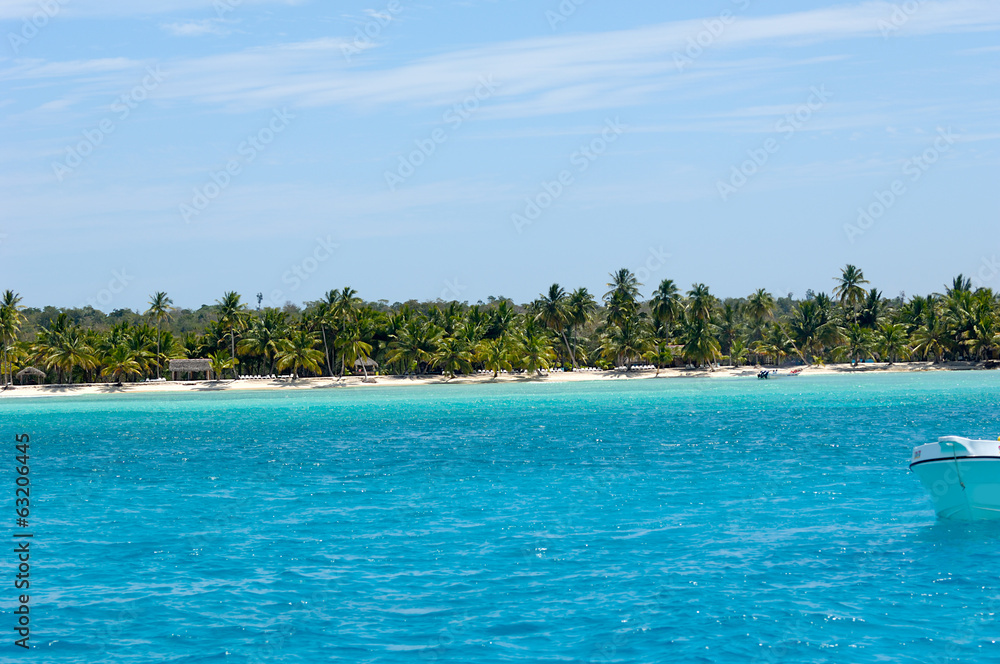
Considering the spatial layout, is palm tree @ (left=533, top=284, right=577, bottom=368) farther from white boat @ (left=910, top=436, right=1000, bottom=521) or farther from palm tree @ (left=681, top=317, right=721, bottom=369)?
white boat @ (left=910, top=436, right=1000, bottom=521)

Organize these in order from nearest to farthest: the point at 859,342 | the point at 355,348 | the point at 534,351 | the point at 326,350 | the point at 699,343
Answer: the point at 355,348
the point at 326,350
the point at 534,351
the point at 699,343
the point at 859,342

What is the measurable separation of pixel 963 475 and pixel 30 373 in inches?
4210

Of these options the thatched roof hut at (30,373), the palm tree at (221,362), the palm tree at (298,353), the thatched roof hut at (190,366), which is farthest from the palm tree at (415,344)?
the thatched roof hut at (30,373)

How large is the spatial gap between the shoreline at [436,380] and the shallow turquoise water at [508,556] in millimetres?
68201

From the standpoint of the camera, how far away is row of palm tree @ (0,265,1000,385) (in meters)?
106

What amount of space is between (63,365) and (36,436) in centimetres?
5815

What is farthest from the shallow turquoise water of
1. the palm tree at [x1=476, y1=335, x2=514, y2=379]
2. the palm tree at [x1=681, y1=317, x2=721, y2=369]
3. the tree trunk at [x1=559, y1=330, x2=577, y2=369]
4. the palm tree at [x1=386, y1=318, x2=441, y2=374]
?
the tree trunk at [x1=559, y1=330, x2=577, y2=369]

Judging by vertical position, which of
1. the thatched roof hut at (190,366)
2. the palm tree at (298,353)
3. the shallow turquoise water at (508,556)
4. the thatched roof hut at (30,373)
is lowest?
the shallow turquoise water at (508,556)

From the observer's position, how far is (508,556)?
16.8m

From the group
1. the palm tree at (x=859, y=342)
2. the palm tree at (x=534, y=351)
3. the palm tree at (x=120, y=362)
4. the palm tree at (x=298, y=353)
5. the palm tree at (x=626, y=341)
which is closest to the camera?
the palm tree at (x=120, y=362)

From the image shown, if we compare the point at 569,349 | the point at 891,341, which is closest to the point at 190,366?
Answer: the point at 569,349

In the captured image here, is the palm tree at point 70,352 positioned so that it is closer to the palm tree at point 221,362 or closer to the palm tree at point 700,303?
the palm tree at point 221,362

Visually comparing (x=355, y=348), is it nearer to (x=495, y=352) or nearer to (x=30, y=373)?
(x=495, y=352)

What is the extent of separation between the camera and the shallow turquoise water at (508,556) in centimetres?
1227
